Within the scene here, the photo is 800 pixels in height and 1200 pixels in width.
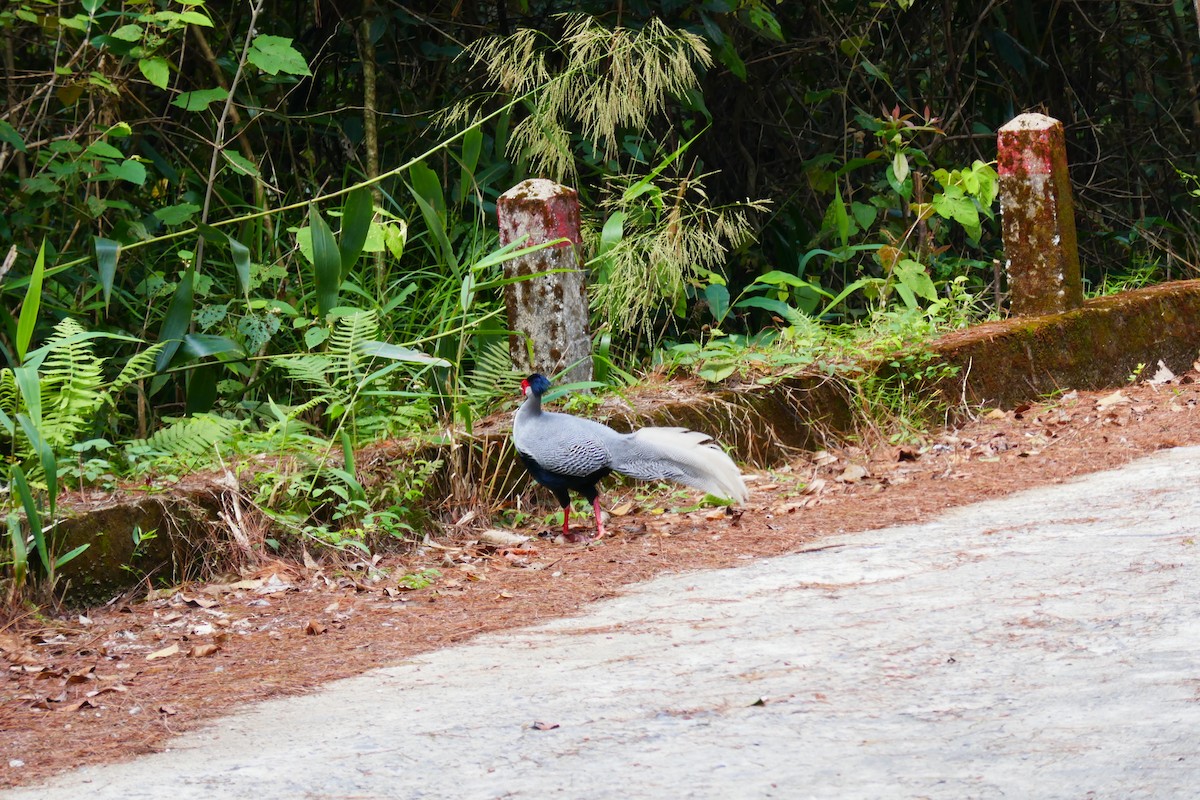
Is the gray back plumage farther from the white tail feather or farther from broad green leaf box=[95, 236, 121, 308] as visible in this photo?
broad green leaf box=[95, 236, 121, 308]

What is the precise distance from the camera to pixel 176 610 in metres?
4.29

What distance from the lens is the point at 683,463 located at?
16.6 ft

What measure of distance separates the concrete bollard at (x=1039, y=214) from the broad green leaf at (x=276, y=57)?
3.61 m

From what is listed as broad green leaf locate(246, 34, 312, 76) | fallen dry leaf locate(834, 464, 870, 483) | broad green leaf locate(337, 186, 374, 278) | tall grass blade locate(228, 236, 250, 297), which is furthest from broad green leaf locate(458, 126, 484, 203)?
fallen dry leaf locate(834, 464, 870, 483)

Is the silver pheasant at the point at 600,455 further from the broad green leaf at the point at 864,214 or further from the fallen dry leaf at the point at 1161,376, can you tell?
the broad green leaf at the point at 864,214

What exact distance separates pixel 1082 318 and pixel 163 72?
4662 millimetres

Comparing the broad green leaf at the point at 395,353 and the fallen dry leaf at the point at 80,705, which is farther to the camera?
the broad green leaf at the point at 395,353

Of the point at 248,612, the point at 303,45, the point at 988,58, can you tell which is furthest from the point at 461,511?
the point at 988,58

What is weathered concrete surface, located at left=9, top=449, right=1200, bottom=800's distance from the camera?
2.44 metres

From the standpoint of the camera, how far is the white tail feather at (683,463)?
5000mm

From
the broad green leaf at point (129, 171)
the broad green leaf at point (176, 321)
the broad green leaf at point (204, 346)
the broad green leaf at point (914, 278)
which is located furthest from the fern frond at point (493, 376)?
the broad green leaf at point (914, 278)

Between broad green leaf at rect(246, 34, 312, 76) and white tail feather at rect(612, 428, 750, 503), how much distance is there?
2.22 meters

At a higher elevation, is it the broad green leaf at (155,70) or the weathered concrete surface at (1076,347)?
the broad green leaf at (155,70)

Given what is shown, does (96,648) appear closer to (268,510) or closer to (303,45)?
(268,510)
